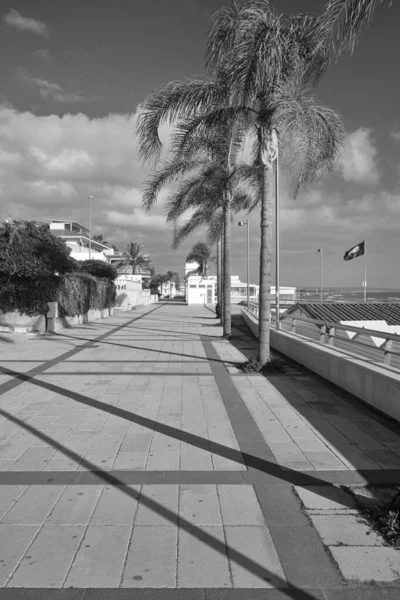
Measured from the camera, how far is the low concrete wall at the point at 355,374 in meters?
Answer: 5.85

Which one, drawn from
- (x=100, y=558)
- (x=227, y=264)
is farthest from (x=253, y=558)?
(x=227, y=264)

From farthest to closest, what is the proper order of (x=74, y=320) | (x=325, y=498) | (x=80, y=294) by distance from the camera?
(x=80, y=294) < (x=74, y=320) < (x=325, y=498)

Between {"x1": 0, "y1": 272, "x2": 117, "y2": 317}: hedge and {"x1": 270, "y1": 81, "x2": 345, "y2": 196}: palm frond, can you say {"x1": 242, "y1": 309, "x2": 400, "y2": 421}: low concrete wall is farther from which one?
{"x1": 0, "y1": 272, "x2": 117, "y2": 317}: hedge

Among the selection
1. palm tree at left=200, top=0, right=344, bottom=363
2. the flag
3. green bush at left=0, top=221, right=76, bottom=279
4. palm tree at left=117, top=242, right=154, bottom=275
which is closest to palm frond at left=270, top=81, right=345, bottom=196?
palm tree at left=200, top=0, right=344, bottom=363

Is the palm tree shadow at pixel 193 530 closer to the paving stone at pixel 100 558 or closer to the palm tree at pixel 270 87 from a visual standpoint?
the paving stone at pixel 100 558

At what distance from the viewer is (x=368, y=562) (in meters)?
2.77

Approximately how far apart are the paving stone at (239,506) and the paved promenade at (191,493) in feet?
0.05

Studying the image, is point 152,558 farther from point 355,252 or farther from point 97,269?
point 97,269

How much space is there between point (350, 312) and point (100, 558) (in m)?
24.6

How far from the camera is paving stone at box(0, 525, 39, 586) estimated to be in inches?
106

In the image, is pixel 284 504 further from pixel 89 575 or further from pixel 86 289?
pixel 86 289

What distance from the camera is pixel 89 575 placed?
8.63 ft

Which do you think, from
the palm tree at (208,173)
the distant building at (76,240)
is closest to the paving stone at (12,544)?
the palm tree at (208,173)

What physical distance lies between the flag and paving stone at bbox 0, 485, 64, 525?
2890 centimetres
